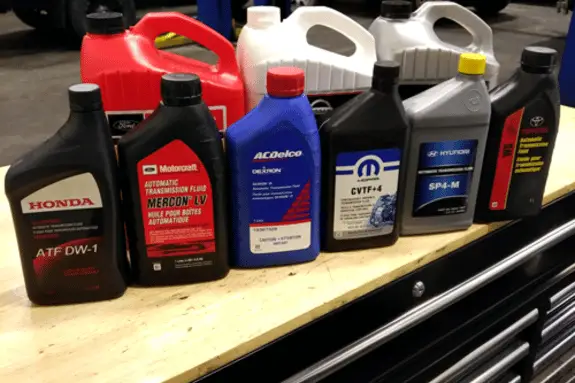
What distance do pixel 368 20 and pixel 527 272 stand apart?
15.9 ft

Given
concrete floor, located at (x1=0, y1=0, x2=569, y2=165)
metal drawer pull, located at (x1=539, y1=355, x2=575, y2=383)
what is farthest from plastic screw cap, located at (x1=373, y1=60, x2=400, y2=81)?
concrete floor, located at (x1=0, y1=0, x2=569, y2=165)

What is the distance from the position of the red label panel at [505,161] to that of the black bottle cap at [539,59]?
0.07 m

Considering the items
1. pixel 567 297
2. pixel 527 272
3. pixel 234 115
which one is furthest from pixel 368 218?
pixel 567 297

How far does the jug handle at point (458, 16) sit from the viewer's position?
117cm

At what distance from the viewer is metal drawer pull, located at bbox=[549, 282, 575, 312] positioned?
1.29m

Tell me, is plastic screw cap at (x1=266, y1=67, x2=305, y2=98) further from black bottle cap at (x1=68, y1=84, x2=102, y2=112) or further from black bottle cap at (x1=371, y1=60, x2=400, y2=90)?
black bottle cap at (x1=68, y1=84, x2=102, y2=112)

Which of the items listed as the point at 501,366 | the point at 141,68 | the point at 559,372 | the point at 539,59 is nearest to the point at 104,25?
the point at 141,68

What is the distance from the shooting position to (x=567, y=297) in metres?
1.35

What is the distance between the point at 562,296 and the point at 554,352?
0.59 feet

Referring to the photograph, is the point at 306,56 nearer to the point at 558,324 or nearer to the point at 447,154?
the point at 447,154

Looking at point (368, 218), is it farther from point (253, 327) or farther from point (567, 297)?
point (567, 297)

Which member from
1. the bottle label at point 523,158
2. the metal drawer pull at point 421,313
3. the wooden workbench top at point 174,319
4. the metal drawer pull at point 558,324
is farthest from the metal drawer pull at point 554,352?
the wooden workbench top at point 174,319

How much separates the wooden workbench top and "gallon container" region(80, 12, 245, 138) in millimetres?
257

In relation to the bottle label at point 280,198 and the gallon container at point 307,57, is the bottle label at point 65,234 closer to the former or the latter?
the bottle label at point 280,198
